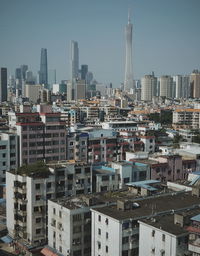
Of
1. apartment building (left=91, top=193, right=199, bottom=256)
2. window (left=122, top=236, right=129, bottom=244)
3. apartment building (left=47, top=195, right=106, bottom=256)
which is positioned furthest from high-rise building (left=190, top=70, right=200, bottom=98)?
window (left=122, top=236, right=129, bottom=244)

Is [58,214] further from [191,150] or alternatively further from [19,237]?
[191,150]

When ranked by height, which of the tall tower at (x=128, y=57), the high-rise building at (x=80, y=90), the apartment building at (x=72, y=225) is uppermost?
the tall tower at (x=128, y=57)

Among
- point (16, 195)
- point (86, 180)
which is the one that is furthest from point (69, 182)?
point (16, 195)

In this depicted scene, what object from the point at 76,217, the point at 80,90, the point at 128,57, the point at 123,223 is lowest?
the point at 76,217

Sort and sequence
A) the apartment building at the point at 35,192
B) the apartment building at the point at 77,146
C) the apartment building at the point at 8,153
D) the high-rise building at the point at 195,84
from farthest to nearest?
the high-rise building at the point at 195,84, the apartment building at the point at 77,146, the apartment building at the point at 8,153, the apartment building at the point at 35,192

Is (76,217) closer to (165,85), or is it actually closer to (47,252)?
(47,252)

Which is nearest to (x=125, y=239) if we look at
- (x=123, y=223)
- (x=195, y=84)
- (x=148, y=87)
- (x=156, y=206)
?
(x=123, y=223)

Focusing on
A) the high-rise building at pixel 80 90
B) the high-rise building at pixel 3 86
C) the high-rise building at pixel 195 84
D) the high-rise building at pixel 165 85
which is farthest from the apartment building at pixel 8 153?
the high-rise building at pixel 165 85

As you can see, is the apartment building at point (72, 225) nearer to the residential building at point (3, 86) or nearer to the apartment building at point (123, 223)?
the apartment building at point (123, 223)
